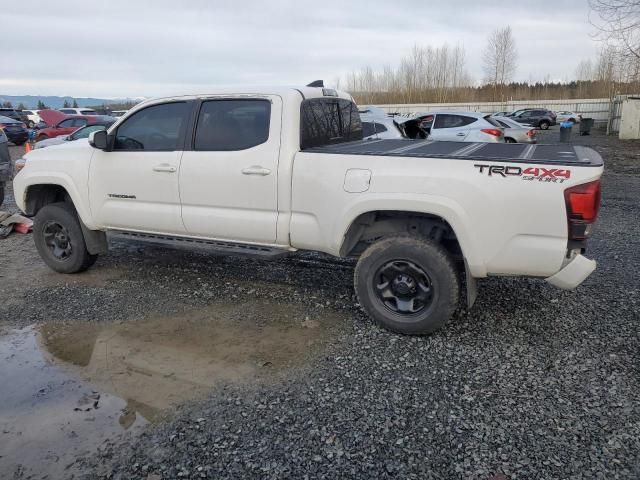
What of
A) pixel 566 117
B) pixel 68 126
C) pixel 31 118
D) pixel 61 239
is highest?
pixel 566 117

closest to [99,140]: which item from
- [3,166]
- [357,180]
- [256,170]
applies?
[256,170]

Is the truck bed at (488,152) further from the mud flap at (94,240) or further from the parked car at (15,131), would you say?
the parked car at (15,131)

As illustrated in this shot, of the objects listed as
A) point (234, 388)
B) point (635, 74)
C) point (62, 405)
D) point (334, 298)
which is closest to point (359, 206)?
point (334, 298)

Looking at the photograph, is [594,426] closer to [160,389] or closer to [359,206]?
[359,206]

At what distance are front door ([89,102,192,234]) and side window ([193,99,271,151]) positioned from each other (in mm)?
215

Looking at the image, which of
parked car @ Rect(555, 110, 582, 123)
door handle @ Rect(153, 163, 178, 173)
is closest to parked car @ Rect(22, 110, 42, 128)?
door handle @ Rect(153, 163, 178, 173)

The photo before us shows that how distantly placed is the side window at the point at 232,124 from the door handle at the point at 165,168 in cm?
29

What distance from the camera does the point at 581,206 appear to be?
3.49m

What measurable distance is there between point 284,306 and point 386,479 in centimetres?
246

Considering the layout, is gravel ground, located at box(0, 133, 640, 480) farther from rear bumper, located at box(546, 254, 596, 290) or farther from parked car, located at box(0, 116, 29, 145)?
parked car, located at box(0, 116, 29, 145)

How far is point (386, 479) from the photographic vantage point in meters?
2.61

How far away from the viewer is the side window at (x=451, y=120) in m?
14.2

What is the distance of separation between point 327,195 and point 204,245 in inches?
57.0

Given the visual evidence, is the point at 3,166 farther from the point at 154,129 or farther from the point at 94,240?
the point at 154,129
